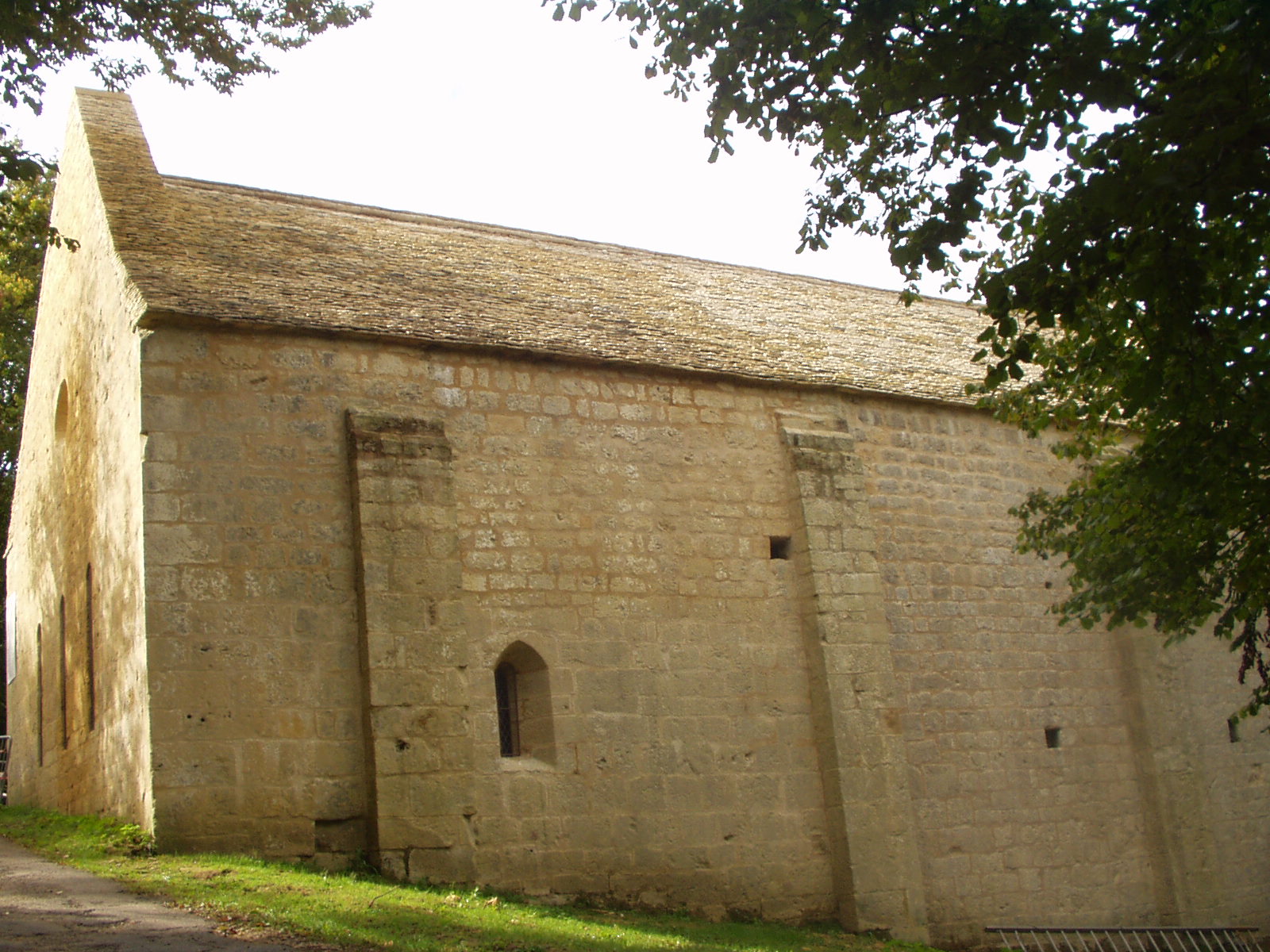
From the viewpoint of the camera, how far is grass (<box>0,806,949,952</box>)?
24.0 feet

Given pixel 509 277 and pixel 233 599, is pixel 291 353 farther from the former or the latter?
pixel 509 277

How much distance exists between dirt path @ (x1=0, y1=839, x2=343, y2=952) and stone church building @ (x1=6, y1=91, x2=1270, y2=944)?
0.95 metres

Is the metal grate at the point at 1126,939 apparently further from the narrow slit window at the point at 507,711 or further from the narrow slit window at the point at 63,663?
the narrow slit window at the point at 63,663

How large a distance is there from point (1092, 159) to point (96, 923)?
22.8ft

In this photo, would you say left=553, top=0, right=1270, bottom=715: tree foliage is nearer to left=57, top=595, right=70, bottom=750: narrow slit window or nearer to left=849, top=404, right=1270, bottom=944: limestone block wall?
left=849, top=404, right=1270, bottom=944: limestone block wall

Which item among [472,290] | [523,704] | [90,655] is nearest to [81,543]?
[90,655]

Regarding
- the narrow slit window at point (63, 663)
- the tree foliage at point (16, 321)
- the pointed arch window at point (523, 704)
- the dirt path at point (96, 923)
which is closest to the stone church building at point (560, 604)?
the pointed arch window at point (523, 704)

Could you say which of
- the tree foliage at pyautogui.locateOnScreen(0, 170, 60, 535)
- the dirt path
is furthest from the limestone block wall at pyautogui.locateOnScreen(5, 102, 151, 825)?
the tree foliage at pyautogui.locateOnScreen(0, 170, 60, 535)

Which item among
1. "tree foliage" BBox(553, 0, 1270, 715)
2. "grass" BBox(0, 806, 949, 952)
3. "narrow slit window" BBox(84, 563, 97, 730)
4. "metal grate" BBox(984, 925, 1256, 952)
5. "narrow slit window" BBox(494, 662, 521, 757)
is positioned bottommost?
"metal grate" BBox(984, 925, 1256, 952)

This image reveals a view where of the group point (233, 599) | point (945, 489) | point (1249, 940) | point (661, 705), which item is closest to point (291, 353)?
point (233, 599)

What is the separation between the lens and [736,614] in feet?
38.3

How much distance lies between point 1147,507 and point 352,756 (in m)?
6.54

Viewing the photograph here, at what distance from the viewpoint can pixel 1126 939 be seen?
12.7m

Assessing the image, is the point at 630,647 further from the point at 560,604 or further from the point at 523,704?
the point at 523,704
